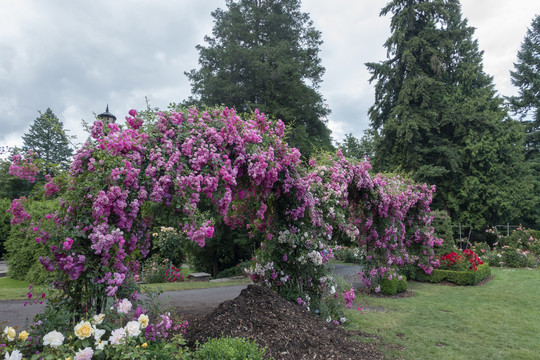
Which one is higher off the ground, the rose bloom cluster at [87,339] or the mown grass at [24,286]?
the rose bloom cluster at [87,339]

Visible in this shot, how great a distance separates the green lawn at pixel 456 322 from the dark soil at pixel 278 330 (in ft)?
2.49

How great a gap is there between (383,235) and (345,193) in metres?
2.53

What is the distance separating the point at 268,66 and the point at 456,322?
13.0m

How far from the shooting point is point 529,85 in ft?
87.9

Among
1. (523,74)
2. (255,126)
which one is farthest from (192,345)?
(523,74)

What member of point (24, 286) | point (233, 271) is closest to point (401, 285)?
point (233, 271)

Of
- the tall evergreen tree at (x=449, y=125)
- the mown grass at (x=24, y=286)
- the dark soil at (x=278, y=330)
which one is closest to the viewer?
the dark soil at (x=278, y=330)

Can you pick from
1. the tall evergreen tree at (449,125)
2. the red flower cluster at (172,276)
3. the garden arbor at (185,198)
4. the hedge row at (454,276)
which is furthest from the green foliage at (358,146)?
the garden arbor at (185,198)

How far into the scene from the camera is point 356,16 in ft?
22.7

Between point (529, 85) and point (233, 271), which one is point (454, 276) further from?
point (529, 85)

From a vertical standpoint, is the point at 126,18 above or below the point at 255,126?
above

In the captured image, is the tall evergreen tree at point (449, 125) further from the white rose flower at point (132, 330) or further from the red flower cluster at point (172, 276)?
the white rose flower at point (132, 330)

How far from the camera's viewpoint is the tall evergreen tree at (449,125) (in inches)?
780

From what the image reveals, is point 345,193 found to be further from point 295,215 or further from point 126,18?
point 126,18
